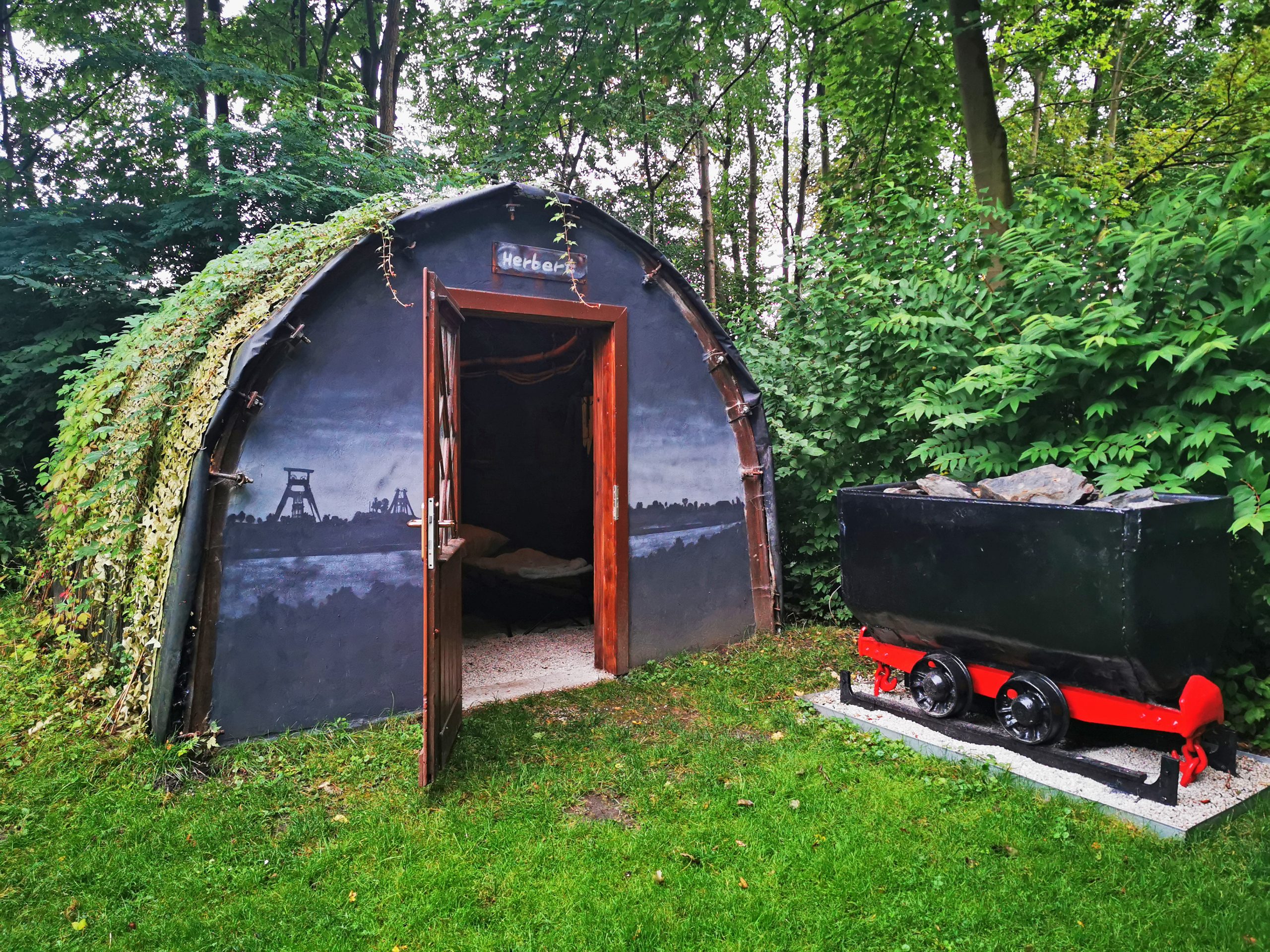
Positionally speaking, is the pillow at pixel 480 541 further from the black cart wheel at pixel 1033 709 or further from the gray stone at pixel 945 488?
the black cart wheel at pixel 1033 709

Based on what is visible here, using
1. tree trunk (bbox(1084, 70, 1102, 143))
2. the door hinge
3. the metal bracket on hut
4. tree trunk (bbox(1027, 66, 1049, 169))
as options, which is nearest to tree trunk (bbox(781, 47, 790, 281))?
tree trunk (bbox(1027, 66, 1049, 169))

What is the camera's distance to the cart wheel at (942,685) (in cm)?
393

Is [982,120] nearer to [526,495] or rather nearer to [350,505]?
[526,495]

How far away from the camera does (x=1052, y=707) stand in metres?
3.50

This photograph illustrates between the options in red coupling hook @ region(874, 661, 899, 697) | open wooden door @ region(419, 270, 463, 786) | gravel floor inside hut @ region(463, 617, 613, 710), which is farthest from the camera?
gravel floor inside hut @ region(463, 617, 613, 710)

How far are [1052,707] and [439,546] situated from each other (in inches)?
128

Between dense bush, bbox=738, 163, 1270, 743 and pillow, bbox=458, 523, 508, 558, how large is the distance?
3.14 metres

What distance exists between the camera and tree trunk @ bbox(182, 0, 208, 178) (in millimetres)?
9867

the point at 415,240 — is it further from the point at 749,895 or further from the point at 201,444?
the point at 749,895

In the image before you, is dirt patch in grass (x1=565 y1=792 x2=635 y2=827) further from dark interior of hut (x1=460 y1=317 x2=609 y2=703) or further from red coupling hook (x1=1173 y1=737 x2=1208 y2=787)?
red coupling hook (x1=1173 y1=737 x2=1208 y2=787)

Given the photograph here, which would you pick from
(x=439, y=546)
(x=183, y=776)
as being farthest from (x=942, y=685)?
(x=183, y=776)

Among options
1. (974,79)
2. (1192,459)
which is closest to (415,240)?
(1192,459)

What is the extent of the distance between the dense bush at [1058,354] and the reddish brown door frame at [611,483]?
5.82ft

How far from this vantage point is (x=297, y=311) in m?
4.22
